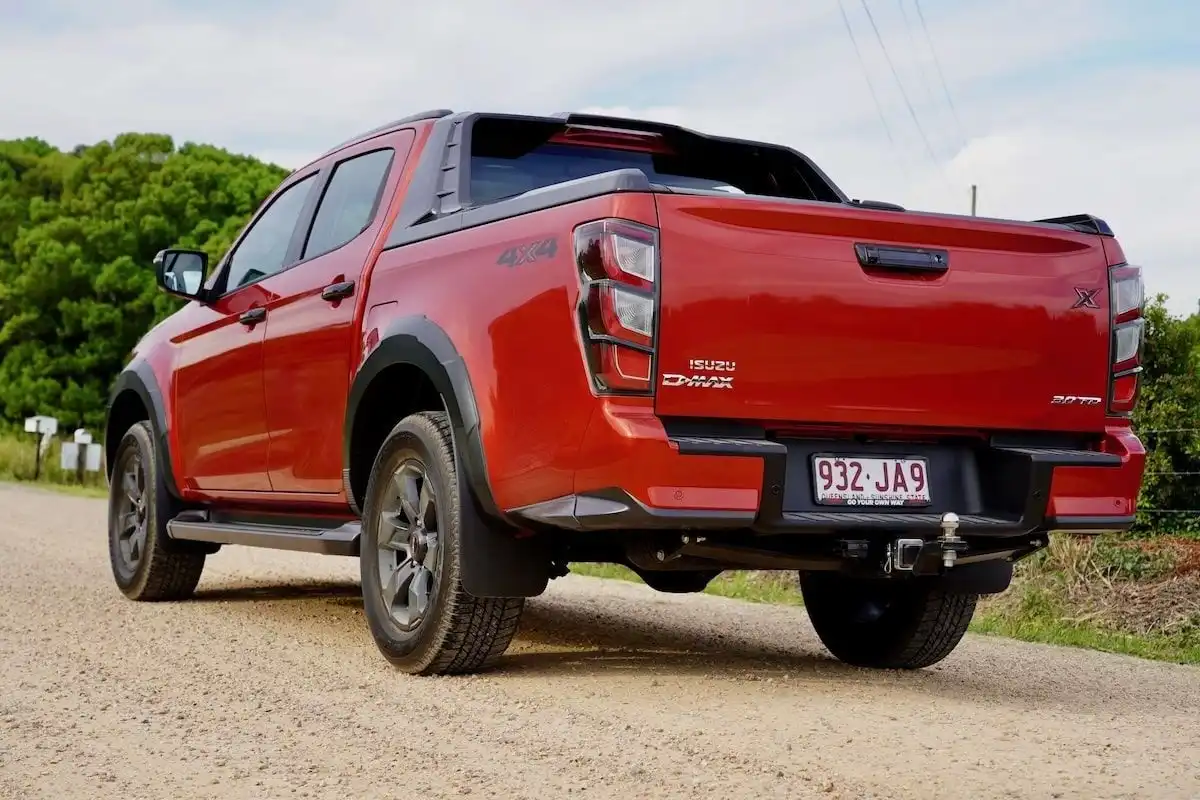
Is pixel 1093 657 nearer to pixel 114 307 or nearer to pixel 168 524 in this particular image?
pixel 168 524

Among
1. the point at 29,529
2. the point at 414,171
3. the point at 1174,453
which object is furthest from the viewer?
the point at 29,529

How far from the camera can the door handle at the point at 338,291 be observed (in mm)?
6102

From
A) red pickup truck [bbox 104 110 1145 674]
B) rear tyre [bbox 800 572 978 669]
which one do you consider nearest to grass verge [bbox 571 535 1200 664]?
rear tyre [bbox 800 572 978 669]

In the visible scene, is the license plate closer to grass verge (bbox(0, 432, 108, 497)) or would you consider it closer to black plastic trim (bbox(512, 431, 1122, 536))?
black plastic trim (bbox(512, 431, 1122, 536))

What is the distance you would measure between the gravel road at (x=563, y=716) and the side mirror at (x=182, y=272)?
1578 mm

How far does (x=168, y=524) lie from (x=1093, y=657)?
450 cm

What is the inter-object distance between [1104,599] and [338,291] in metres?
4.98

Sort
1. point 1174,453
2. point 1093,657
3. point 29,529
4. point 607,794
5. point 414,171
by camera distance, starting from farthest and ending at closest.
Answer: point 29,529 → point 1174,453 → point 1093,657 → point 414,171 → point 607,794

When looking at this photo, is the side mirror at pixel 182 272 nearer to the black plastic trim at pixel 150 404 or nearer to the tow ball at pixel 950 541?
the black plastic trim at pixel 150 404

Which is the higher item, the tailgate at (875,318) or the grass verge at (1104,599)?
the tailgate at (875,318)

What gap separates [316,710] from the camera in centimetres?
489

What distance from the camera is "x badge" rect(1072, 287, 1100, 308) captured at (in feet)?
16.9

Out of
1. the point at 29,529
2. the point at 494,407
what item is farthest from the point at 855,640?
the point at 29,529

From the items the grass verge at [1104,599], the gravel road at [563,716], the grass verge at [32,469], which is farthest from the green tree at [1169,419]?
the grass verge at [32,469]
